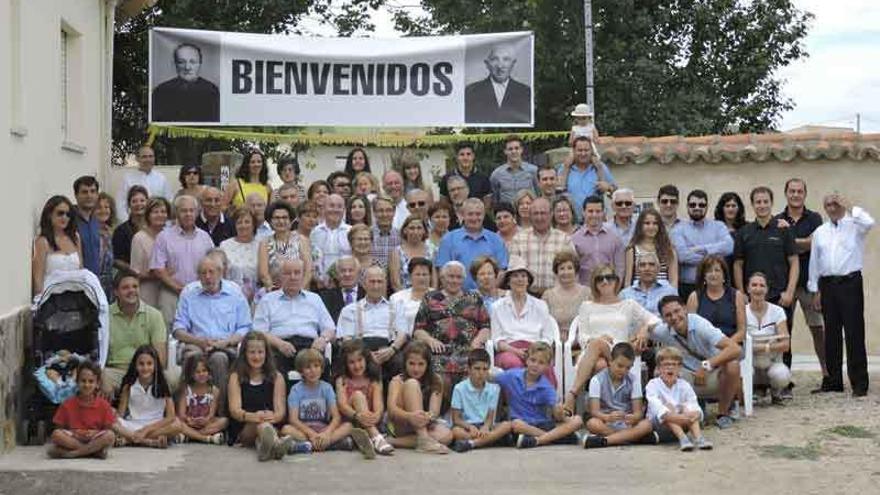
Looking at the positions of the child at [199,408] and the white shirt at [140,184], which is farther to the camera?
the white shirt at [140,184]

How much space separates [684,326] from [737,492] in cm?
243

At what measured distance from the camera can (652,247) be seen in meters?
11.3

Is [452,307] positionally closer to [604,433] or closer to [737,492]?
[604,433]

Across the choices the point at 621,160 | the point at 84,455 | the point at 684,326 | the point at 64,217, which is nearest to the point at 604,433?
the point at 684,326

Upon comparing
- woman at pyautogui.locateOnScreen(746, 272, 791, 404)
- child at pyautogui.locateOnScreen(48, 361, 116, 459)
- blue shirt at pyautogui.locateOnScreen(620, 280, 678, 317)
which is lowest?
child at pyautogui.locateOnScreen(48, 361, 116, 459)

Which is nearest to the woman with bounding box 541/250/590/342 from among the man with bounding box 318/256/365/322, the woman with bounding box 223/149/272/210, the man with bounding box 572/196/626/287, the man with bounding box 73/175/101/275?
the man with bounding box 572/196/626/287

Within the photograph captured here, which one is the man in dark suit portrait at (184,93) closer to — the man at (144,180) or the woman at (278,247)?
the man at (144,180)

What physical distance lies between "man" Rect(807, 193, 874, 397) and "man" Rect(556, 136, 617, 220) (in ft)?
6.18

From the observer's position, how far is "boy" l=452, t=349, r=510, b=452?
388 inches

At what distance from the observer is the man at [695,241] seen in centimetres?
1159

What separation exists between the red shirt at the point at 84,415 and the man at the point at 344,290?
202 cm

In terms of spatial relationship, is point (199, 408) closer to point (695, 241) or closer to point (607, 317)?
point (607, 317)

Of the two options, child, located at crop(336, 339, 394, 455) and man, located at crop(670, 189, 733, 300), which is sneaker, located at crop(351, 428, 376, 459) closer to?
child, located at crop(336, 339, 394, 455)

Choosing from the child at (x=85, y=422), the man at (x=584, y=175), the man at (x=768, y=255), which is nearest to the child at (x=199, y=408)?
the child at (x=85, y=422)
